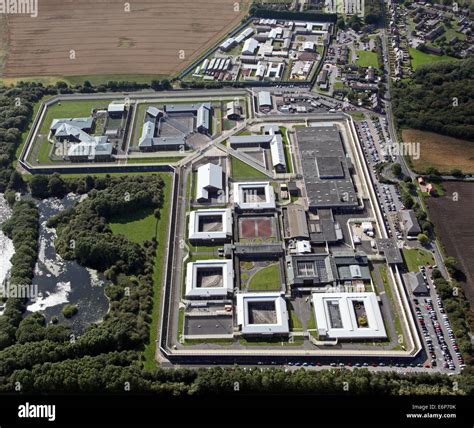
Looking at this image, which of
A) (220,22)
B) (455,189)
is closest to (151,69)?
(220,22)

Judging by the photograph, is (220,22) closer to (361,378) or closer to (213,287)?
(213,287)

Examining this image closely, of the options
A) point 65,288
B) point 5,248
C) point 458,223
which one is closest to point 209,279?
point 65,288

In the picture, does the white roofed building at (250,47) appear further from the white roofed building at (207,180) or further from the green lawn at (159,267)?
the green lawn at (159,267)

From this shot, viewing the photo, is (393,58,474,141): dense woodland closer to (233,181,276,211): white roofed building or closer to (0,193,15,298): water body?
(233,181,276,211): white roofed building

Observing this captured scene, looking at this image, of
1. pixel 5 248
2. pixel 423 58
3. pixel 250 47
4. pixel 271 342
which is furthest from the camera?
pixel 250 47

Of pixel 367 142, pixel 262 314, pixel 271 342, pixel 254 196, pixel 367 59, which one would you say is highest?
pixel 367 59

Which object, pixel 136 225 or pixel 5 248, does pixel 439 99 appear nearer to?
pixel 136 225

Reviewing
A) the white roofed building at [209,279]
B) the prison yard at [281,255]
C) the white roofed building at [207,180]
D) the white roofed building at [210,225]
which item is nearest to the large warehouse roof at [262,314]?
the prison yard at [281,255]
